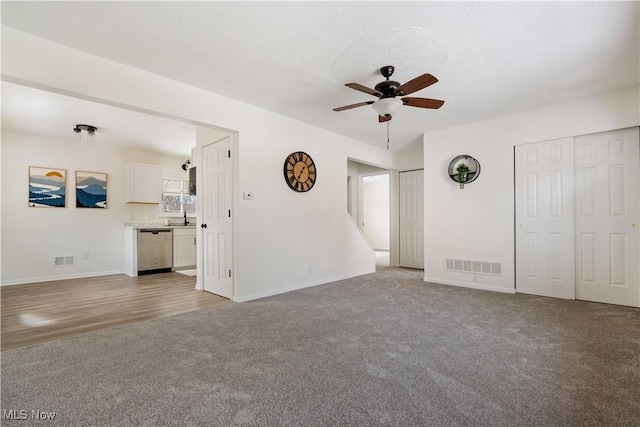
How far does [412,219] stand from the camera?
633 centimetres

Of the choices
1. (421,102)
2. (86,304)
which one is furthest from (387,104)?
(86,304)

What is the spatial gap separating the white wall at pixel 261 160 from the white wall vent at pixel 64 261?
12.5ft

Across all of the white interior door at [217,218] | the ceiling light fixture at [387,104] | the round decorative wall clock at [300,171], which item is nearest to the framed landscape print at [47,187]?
the white interior door at [217,218]

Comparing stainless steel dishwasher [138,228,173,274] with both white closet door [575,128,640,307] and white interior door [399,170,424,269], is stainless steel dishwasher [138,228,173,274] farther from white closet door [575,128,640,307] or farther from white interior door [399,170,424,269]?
white closet door [575,128,640,307]

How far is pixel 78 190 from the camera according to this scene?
5484 millimetres

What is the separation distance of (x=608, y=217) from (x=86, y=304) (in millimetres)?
6398

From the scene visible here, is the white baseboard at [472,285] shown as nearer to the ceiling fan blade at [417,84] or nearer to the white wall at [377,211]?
the ceiling fan blade at [417,84]

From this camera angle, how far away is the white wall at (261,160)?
246 cm

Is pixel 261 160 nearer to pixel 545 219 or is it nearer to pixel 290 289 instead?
pixel 290 289

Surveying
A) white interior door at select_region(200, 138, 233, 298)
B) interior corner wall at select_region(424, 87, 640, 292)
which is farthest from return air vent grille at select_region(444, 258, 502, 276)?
white interior door at select_region(200, 138, 233, 298)

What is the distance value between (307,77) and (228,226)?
2.09 meters

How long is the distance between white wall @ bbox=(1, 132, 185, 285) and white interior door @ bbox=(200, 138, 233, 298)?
276 cm

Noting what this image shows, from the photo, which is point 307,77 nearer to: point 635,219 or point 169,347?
point 169,347

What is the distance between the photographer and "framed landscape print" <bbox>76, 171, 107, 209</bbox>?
5.49 meters
